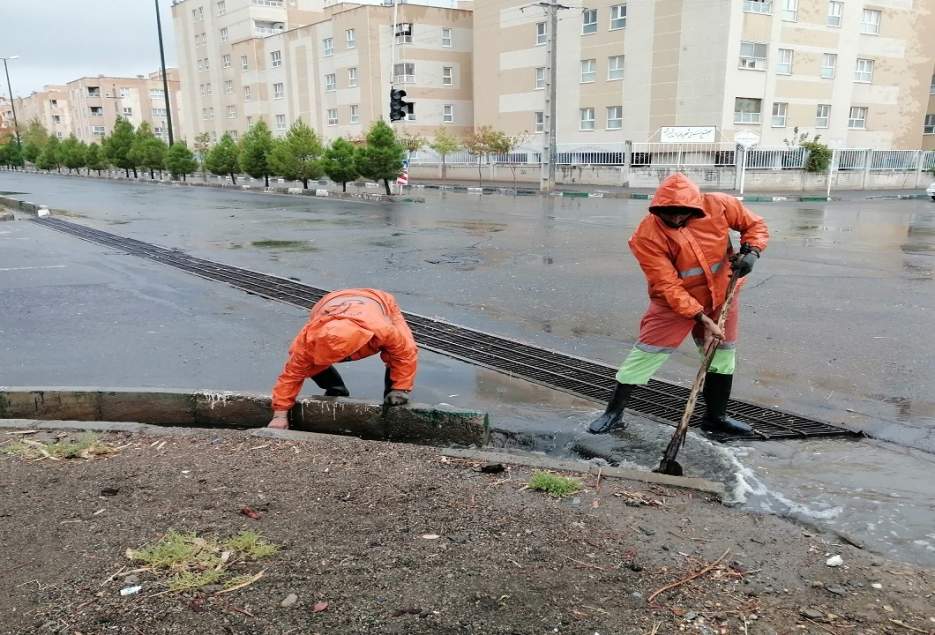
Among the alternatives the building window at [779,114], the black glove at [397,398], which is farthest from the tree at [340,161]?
the black glove at [397,398]

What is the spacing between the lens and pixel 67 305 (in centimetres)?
819

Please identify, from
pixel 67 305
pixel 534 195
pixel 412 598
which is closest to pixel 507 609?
pixel 412 598

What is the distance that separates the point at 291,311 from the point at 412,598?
225 inches

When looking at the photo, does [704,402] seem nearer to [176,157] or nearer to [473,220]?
[473,220]

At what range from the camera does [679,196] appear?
3.96 metres

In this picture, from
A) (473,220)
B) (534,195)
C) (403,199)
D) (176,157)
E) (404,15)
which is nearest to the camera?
(473,220)

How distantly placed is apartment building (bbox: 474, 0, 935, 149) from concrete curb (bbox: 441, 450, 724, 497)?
3163 centimetres

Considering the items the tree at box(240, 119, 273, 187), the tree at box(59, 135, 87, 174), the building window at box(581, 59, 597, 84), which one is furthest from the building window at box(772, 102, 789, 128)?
the tree at box(59, 135, 87, 174)

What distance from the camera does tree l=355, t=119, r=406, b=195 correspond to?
26.1 meters

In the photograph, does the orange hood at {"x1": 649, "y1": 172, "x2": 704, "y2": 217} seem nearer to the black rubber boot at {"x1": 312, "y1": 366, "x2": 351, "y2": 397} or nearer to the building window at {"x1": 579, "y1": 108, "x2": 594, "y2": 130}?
the black rubber boot at {"x1": 312, "y1": 366, "x2": 351, "y2": 397}

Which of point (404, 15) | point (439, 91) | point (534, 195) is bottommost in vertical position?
point (534, 195)

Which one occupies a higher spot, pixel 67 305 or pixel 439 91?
pixel 439 91

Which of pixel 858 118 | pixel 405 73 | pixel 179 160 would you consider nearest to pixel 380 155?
pixel 179 160

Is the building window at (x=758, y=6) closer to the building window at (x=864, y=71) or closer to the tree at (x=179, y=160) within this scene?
the building window at (x=864, y=71)
